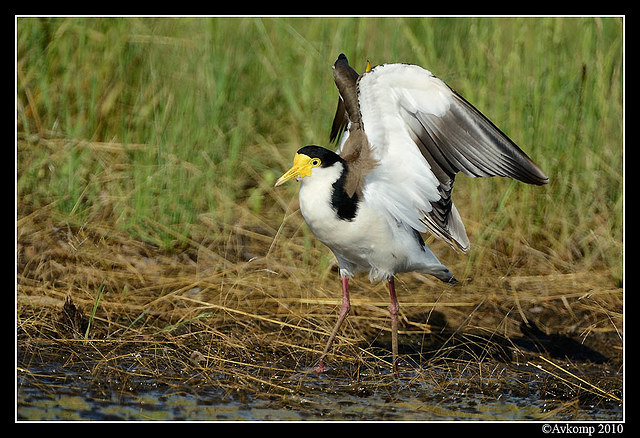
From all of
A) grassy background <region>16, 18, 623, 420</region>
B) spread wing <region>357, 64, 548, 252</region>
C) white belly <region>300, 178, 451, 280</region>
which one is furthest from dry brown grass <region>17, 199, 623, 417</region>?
spread wing <region>357, 64, 548, 252</region>

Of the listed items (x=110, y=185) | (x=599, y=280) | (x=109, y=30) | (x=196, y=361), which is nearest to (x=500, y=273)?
(x=599, y=280)

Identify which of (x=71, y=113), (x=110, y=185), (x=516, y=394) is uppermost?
(x=71, y=113)

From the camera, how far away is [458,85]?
22.1 ft

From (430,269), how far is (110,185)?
2475 millimetres

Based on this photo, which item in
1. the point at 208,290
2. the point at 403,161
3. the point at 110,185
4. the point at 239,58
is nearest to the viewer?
the point at 403,161

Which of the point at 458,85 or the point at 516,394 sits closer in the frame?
the point at 516,394

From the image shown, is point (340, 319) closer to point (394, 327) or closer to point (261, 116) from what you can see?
point (394, 327)

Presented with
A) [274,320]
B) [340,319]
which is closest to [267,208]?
[274,320]

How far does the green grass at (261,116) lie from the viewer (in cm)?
621

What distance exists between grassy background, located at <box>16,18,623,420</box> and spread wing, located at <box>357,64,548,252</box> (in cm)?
89

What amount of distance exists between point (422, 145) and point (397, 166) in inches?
6.5

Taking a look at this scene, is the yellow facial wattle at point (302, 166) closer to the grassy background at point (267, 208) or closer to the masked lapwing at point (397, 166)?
the masked lapwing at point (397, 166)

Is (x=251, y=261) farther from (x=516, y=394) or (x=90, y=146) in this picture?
(x=516, y=394)

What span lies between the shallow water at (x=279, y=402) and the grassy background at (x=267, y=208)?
0.06 m
